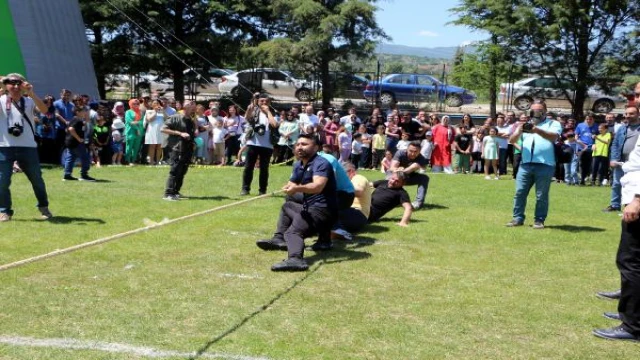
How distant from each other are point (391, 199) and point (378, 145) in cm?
930

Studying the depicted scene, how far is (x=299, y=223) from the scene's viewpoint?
7.40 metres

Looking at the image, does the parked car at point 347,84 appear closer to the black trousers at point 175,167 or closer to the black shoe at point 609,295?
the black trousers at point 175,167

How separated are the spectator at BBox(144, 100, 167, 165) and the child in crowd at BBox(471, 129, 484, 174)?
831cm

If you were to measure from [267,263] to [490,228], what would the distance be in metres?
4.01

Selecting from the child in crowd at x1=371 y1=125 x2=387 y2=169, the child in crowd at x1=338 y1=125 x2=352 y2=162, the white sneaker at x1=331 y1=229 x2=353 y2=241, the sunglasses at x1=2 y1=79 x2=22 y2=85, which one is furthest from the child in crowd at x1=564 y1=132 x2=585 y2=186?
the sunglasses at x1=2 y1=79 x2=22 y2=85

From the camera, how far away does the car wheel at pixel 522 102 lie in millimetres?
30159

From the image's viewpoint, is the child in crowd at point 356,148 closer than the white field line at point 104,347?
No

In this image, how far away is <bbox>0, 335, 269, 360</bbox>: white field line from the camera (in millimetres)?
4500

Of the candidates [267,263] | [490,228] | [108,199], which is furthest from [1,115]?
[490,228]

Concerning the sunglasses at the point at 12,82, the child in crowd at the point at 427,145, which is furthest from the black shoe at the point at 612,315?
the child in crowd at the point at 427,145

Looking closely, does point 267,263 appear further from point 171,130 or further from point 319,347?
point 171,130

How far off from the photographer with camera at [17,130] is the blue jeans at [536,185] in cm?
659

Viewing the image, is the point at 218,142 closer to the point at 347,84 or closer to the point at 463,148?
the point at 463,148

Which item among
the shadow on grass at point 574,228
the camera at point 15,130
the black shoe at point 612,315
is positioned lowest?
the black shoe at point 612,315
